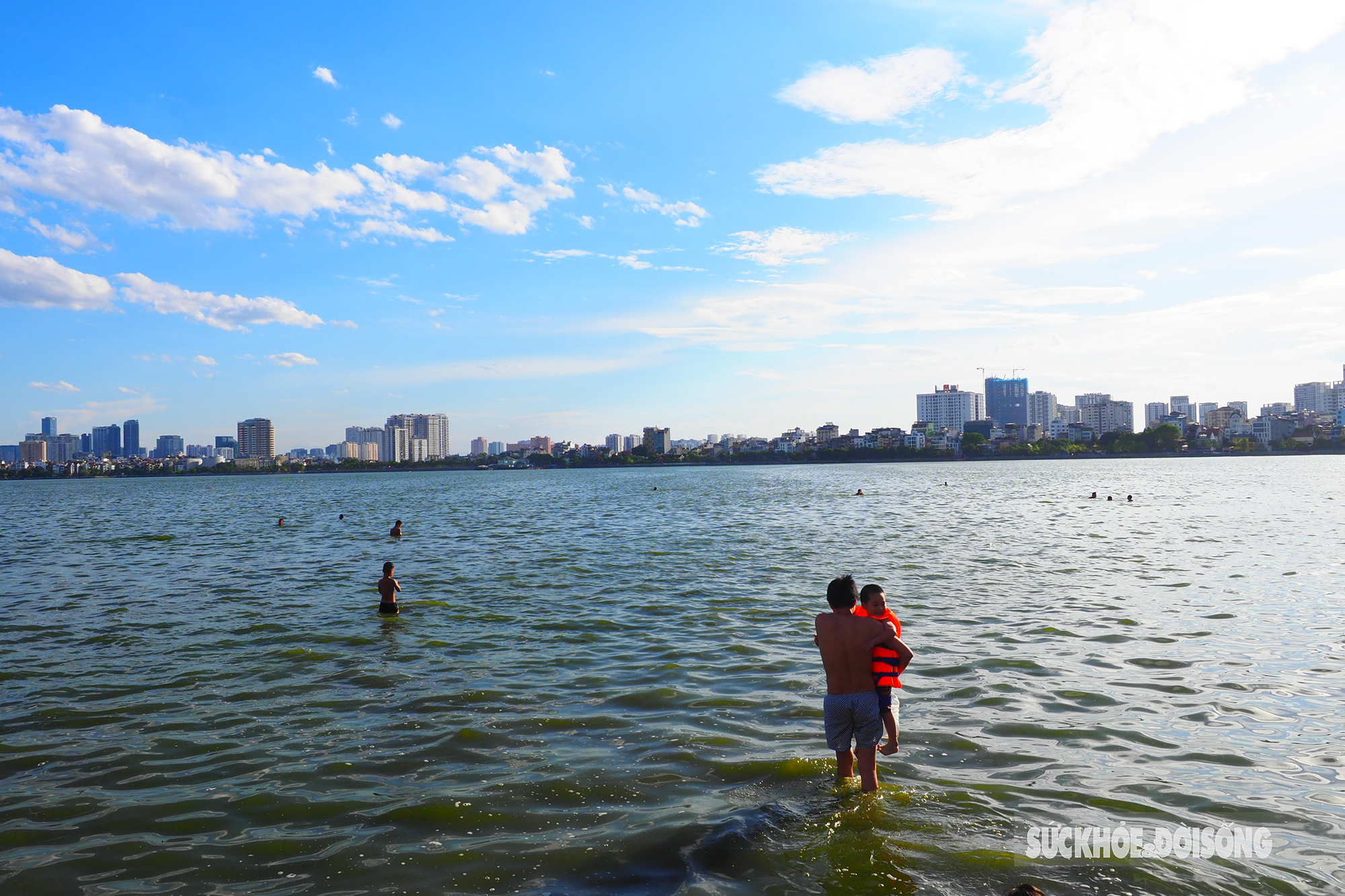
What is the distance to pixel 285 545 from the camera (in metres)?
37.7

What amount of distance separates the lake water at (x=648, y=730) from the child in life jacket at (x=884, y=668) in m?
0.85

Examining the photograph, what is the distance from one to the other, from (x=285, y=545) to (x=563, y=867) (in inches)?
1426

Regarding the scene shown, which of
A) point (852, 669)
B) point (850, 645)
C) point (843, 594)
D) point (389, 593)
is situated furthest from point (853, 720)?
point (389, 593)

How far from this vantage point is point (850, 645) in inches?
313

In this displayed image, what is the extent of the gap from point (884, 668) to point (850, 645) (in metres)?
0.44

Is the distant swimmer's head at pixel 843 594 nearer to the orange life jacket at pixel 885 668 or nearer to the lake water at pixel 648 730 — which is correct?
the orange life jacket at pixel 885 668

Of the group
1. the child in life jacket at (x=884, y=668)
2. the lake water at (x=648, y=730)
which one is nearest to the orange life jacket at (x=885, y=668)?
the child in life jacket at (x=884, y=668)

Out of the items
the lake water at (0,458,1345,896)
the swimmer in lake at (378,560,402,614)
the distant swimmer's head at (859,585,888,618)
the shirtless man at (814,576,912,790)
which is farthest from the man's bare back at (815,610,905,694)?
the swimmer in lake at (378,560,402,614)

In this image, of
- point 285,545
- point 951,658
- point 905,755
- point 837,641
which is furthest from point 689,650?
point 285,545

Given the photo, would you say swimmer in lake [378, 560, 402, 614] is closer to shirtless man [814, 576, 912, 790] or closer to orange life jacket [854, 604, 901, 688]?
shirtless man [814, 576, 912, 790]

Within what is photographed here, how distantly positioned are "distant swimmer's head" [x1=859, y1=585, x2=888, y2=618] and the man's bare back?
0.80ft

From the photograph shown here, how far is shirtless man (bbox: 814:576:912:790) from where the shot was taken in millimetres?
7910

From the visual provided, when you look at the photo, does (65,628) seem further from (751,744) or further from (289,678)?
(751,744)

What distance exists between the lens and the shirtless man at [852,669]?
311 inches
